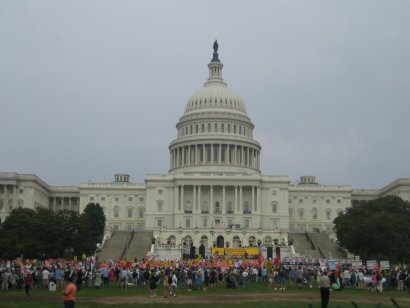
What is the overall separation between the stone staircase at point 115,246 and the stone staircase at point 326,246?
31.4m

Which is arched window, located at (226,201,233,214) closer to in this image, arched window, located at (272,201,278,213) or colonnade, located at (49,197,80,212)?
arched window, located at (272,201,278,213)

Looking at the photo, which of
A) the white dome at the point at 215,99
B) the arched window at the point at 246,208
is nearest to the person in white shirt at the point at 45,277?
the arched window at the point at 246,208

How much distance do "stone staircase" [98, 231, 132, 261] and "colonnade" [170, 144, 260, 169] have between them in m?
29.6

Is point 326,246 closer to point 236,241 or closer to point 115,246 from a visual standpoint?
point 236,241

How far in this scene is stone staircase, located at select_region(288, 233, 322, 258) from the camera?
108 meters

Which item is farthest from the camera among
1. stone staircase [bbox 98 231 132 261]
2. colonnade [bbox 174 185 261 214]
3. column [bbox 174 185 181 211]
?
column [bbox 174 185 181 211]

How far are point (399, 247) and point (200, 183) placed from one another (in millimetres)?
60153

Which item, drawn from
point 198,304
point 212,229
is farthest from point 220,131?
point 198,304

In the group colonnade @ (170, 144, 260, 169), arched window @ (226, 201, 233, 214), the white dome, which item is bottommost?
Answer: arched window @ (226, 201, 233, 214)

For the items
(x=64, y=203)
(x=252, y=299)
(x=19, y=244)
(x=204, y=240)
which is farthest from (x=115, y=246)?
(x=252, y=299)

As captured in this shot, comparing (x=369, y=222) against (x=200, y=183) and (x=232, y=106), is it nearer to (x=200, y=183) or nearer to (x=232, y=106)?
(x=200, y=183)

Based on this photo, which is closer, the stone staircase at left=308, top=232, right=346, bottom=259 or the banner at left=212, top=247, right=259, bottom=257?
the banner at left=212, top=247, right=259, bottom=257

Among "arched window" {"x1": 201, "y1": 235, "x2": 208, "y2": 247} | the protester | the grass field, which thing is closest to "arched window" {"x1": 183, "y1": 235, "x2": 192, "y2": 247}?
"arched window" {"x1": 201, "y1": 235, "x2": 208, "y2": 247}

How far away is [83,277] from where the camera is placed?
53.0m
